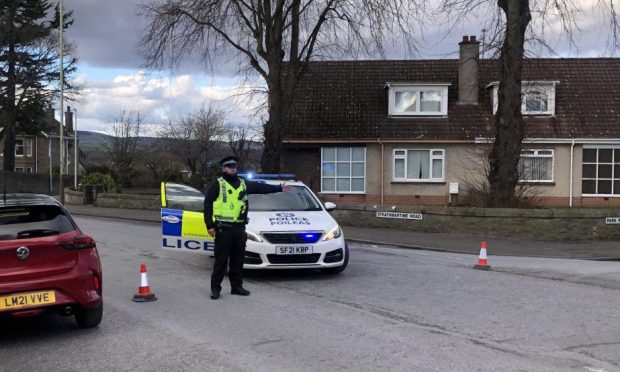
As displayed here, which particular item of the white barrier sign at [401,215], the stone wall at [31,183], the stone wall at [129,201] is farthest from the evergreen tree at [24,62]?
the white barrier sign at [401,215]

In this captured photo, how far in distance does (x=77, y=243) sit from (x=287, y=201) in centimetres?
477

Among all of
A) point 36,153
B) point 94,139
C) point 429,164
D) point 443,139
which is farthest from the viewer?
point 36,153

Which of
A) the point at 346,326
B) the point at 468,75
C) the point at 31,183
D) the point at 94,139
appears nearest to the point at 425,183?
the point at 468,75

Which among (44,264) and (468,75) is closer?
(44,264)

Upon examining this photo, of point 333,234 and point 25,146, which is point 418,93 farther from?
point 25,146

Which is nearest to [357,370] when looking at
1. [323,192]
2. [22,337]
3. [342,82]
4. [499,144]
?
[22,337]

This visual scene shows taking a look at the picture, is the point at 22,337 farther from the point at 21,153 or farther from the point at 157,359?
the point at 21,153

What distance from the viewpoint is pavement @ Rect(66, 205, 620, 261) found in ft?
46.5

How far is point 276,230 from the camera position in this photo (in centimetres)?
885

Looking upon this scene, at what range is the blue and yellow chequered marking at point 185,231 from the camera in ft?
33.0

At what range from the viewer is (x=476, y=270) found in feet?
34.9

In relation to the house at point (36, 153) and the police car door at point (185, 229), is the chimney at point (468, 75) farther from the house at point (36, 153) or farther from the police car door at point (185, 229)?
the house at point (36, 153)

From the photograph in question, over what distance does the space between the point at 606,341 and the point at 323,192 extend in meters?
21.8

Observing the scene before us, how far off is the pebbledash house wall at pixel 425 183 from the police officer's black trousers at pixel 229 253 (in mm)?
18449
